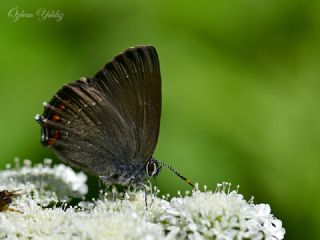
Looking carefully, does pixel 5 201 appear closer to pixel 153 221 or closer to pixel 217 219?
pixel 153 221

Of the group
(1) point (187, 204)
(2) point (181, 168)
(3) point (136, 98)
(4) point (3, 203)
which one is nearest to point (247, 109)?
(2) point (181, 168)

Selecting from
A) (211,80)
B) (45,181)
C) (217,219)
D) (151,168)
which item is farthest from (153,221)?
(211,80)

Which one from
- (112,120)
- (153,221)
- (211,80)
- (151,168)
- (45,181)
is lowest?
(153,221)

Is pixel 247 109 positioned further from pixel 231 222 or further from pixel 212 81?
pixel 231 222

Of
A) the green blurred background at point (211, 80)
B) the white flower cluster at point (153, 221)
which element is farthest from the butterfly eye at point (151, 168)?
the green blurred background at point (211, 80)

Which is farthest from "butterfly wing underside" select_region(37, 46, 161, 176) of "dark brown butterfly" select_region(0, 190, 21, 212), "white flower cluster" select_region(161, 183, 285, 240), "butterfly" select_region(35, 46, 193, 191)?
"white flower cluster" select_region(161, 183, 285, 240)
